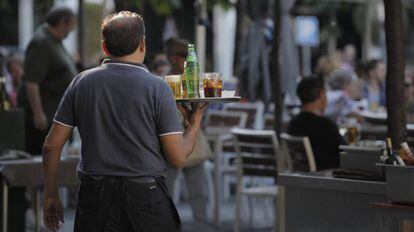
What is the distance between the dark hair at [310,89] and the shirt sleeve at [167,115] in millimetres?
3967

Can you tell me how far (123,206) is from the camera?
521 centimetres

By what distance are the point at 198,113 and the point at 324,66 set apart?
1206 centimetres

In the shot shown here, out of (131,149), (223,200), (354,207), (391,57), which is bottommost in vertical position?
(223,200)

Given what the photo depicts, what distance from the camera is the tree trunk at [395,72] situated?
6.75 m

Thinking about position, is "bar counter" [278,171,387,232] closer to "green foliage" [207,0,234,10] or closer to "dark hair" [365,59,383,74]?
"green foliage" [207,0,234,10]

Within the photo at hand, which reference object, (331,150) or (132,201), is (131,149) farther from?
(331,150)

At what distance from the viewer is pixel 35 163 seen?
7.70 metres

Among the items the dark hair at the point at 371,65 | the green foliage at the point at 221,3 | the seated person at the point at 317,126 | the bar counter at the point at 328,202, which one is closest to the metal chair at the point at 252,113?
the green foliage at the point at 221,3

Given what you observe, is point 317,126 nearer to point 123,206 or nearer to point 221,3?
point 123,206

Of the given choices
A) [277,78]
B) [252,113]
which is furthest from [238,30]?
[277,78]

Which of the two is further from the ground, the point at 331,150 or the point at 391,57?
the point at 391,57

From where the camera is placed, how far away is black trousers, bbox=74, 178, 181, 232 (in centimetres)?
522

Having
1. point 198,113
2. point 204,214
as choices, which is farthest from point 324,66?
point 198,113

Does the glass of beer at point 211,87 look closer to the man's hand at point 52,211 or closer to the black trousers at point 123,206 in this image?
the black trousers at point 123,206
